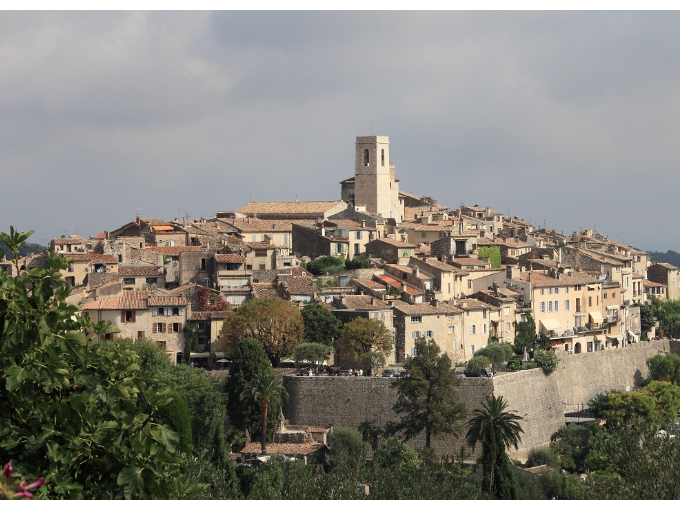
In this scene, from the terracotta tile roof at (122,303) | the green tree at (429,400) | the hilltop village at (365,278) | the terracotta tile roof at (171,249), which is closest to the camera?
the green tree at (429,400)

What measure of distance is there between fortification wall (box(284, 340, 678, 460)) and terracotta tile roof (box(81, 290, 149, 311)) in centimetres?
515

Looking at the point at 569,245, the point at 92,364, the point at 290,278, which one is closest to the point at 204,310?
the point at 290,278

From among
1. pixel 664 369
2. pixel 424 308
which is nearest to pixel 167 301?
pixel 424 308

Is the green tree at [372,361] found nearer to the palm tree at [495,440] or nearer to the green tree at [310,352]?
the green tree at [310,352]

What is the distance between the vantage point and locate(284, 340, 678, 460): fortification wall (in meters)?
33.5

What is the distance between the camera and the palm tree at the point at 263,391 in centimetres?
3173

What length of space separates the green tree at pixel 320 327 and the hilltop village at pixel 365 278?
0.89m

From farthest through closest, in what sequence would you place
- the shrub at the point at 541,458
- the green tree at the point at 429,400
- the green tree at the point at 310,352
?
the green tree at the point at 310,352 → the shrub at the point at 541,458 → the green tree at the point at 429,400

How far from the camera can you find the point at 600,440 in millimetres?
33375

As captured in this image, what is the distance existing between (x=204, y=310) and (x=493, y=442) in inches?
519

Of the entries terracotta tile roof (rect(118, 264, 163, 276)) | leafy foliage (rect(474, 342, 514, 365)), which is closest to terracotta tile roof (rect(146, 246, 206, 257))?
terracotta tile roof (rect(118, 264, 163, 276))

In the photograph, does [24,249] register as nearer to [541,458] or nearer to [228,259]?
[228,259]

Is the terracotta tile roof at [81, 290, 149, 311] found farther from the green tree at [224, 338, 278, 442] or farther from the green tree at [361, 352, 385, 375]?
the green tree at [361, 352, 385, 375]

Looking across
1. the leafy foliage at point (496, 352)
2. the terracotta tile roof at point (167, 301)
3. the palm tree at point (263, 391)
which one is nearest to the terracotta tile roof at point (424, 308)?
the leafy foliage at point (496, 352)
